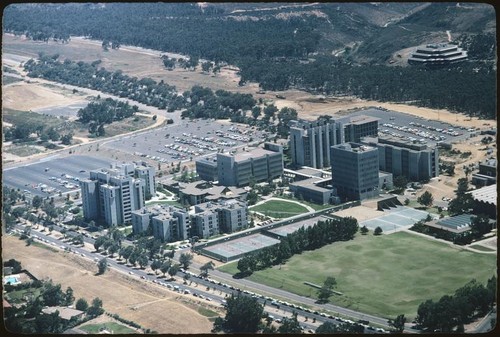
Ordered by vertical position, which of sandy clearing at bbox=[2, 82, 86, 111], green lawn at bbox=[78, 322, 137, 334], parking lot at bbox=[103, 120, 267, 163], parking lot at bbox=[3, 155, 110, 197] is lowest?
parking lot at bbox=[3, 155, 110, 197]

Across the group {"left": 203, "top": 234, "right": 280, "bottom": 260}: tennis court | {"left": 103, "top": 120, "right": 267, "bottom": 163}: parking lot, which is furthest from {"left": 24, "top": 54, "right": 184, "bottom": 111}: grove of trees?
{"left": 203, "top": 234, "right": 280, "bottom": 260}: tennis court

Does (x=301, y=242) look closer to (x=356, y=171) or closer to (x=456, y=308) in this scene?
(x=356, y=171)

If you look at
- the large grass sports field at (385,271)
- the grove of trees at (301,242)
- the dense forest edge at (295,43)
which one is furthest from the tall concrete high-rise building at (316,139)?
the dense forest edge at (295,43)

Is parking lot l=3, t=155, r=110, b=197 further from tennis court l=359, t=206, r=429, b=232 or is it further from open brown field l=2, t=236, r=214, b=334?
tennis court l=359, t=206, r=429, b=232

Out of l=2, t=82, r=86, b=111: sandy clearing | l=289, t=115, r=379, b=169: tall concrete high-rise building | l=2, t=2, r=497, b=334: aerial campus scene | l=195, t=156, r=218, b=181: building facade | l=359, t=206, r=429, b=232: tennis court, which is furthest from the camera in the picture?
l=2, t=82, r=86, b=111: sandy clearing

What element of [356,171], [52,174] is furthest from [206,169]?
[52,174]

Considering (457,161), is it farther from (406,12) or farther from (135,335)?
(406,12)

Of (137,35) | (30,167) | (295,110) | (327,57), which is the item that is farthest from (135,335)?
(137,35)
